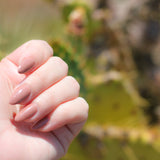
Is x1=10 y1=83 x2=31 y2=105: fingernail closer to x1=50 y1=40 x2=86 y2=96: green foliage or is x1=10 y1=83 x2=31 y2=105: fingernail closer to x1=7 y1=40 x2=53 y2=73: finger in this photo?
x1=7 y1=40 x2=53 y2=73: finger

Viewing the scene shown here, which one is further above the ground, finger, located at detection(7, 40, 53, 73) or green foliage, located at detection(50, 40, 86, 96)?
finger, located at detection(7, 40, 53, 73)

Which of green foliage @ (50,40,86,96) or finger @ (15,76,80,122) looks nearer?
finger @ (15,76,80,122)

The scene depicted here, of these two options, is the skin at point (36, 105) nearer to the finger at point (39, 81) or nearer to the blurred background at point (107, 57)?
the finger at point (39, 81)

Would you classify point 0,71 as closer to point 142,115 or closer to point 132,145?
point 132,145

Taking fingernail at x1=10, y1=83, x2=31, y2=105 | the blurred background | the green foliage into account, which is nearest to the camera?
fingernail at x1=10, y1=83, x2=31, y2=105

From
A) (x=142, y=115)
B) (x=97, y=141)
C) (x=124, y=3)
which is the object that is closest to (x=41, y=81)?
(x=97, y=141)

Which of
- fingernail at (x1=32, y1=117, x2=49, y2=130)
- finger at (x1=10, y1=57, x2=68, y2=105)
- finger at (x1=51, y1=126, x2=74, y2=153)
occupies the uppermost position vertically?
finger at (x1=10, y1=57, x2=68, y2=105)

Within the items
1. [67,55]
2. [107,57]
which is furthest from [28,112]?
[107,57]

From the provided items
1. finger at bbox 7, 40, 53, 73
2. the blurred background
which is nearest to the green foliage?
the blurred background
